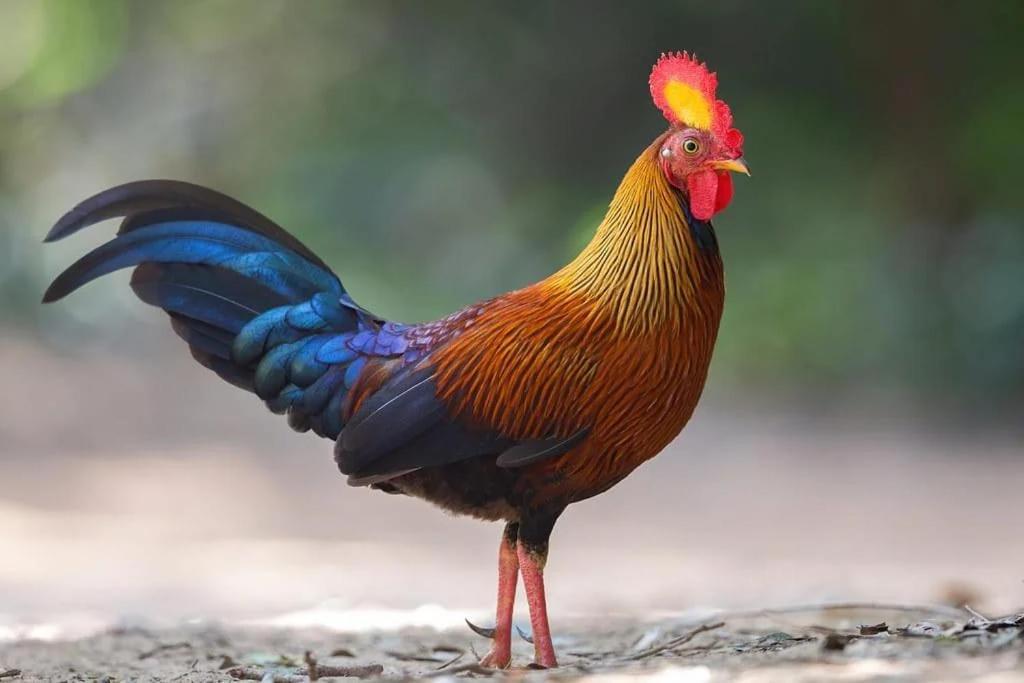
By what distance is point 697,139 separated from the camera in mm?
4180

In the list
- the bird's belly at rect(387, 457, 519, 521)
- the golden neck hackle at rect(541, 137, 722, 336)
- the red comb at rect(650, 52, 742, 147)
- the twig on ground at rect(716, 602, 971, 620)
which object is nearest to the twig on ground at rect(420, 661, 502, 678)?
the bird's belly at rect(387, 457, 519, 521)

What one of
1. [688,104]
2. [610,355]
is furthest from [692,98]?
[610,355]

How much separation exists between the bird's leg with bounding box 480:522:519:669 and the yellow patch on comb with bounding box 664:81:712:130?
1.51 meters

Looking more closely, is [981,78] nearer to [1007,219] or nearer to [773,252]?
[1007,219]

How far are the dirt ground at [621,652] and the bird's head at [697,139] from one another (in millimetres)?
1475

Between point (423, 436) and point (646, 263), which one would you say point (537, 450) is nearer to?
point (423, 436)

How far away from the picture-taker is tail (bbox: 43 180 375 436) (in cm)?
454

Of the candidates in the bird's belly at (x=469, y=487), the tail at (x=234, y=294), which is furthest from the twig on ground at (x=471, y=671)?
the tail at (x=234, y=294)

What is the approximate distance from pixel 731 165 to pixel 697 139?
17cm

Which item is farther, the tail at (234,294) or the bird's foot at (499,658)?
the tail at (234,294)

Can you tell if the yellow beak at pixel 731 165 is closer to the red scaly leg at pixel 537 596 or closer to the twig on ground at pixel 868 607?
the red scaly leg at pixel 537 596

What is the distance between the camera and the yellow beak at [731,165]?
13.3 ft

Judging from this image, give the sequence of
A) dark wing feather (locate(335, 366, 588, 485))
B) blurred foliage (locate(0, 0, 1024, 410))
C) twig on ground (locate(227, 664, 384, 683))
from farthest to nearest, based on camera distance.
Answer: blurred foliage (locate(0, 0, 1024, 410)) → twig on ground (locate(227, 664, 384, 683)) → dark wing feather (locate(335, 366, 588, 485))

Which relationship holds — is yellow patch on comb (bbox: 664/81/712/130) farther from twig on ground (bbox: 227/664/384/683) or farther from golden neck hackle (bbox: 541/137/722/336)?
twig on ground (bbox: 227/664/384/683)
